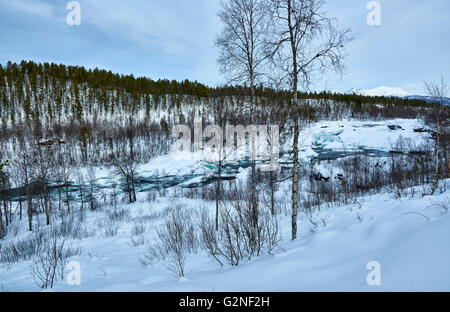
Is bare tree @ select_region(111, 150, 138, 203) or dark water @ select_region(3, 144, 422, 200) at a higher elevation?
bare tree @ select_region(111, 150, 138, 203)

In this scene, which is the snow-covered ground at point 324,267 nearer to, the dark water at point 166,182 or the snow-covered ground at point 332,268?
the snow-covered ground at point 332,268

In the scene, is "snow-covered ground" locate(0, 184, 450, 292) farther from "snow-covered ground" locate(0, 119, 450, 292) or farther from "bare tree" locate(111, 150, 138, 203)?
"bare tree" locate(111, 150, 138, 203)

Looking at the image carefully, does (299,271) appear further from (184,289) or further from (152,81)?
(152,81)

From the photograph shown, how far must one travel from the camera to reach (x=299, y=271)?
304cm

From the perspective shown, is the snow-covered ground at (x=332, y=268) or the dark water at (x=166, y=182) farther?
the dark water at (x=166, y=182)

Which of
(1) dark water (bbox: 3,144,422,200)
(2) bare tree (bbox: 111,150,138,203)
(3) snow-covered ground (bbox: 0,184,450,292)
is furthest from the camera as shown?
(1) dark water (bbox: 3,144,422,200)

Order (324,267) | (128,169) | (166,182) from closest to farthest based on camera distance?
(324,267) < (128,169) < (166,182)

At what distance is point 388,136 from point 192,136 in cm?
4184

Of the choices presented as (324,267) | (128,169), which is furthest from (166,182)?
(324,267)

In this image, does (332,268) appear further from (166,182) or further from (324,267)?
(166,182)

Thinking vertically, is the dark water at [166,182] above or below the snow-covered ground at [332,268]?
below

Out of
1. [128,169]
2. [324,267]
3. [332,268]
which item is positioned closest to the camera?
[332,268]

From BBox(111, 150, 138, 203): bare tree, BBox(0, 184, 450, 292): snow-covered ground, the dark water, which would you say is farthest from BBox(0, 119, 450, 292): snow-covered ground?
the dark water

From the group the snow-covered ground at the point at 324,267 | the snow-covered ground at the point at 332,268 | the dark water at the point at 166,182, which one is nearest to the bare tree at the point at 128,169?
the dark water at the point at 166,182
